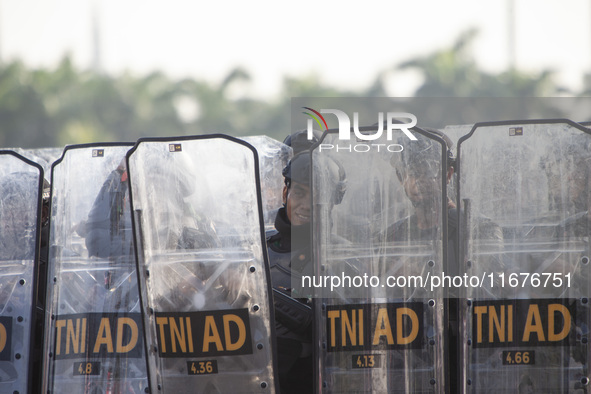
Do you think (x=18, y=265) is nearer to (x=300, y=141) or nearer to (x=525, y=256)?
(x=300, y=141)

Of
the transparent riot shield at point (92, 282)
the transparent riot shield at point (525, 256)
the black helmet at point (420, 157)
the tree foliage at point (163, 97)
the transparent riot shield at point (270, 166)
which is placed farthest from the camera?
the tree foliage at point (163, 97)

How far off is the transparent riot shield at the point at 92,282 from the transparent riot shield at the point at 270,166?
965 mm

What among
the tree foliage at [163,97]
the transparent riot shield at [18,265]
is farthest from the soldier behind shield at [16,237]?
the tree foliage at [163,97]

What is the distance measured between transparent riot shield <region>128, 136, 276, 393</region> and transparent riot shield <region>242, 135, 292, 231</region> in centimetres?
93

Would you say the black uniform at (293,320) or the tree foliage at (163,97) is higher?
the tree foliage at (163,97)

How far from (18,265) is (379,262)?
1.58 meters

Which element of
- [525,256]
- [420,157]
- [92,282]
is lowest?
[92,282]

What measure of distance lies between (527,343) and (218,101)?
23609 millimetres

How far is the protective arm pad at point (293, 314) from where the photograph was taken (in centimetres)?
327

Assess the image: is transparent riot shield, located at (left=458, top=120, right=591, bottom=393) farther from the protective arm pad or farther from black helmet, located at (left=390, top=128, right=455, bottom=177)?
the protective arm pad

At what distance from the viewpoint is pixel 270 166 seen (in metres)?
4.12

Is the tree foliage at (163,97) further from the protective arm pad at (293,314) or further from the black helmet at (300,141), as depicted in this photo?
the protective arm pad at (293,314)

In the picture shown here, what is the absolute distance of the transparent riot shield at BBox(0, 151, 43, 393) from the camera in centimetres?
321

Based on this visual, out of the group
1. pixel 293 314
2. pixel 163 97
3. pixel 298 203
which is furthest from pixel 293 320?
pixel 163 97
